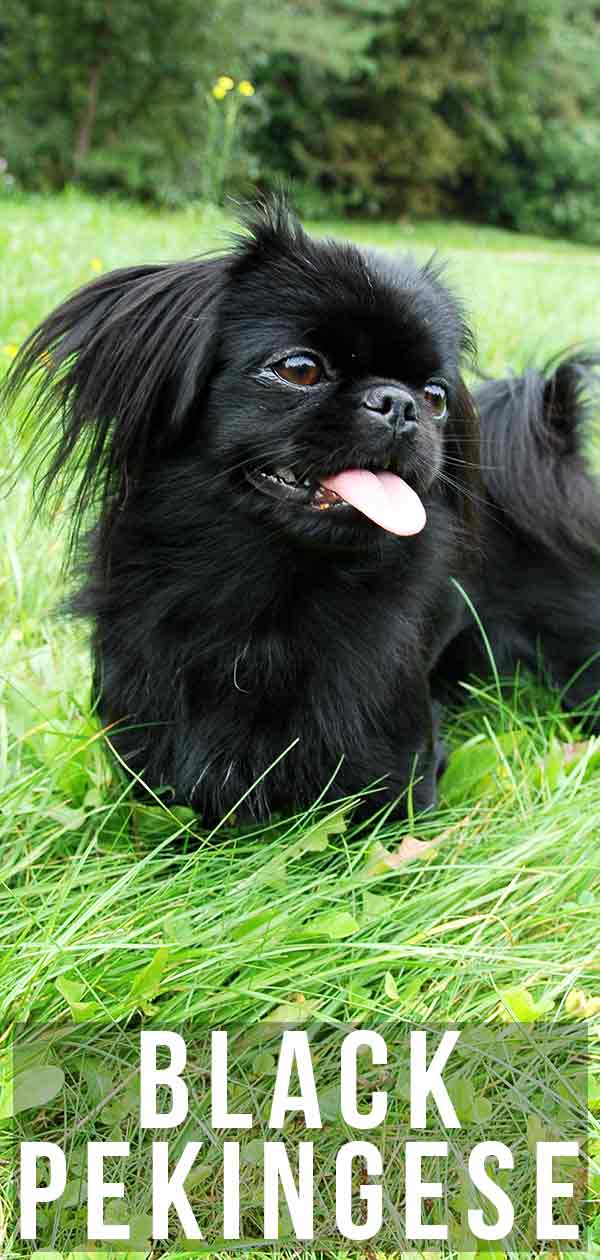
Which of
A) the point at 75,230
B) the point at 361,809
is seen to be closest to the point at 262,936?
the point at 361,809

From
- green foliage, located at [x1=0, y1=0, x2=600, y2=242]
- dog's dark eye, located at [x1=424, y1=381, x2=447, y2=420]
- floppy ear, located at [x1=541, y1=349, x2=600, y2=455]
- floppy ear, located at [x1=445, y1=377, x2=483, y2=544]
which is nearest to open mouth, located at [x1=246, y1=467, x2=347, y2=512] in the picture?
dog's dark eye, located at [x1=424, y1=381, x2=447, y2=420]

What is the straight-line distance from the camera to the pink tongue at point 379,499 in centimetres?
155

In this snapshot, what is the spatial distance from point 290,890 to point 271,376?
815 mm

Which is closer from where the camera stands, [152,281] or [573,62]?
[152,281]

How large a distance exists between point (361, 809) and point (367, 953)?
305mm

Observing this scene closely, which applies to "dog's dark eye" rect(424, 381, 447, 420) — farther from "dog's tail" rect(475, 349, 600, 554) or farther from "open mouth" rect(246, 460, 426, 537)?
"dog's tail" rect(475, 349, 600, 554)

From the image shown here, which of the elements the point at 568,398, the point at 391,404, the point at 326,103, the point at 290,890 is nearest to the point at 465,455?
the point at 391,404

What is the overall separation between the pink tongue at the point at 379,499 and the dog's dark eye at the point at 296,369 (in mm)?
141

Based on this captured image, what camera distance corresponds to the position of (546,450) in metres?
2.51

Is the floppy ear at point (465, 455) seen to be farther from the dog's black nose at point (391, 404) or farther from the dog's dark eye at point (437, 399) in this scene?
the dog's black nose at point (391, 404)

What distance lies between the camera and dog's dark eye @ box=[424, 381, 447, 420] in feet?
5.77

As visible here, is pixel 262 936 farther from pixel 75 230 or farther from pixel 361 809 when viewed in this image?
pixel 75 230

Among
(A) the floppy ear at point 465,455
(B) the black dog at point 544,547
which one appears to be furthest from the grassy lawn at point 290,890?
(A) the floppy ear at point 465,455

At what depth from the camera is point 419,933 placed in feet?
5.69
